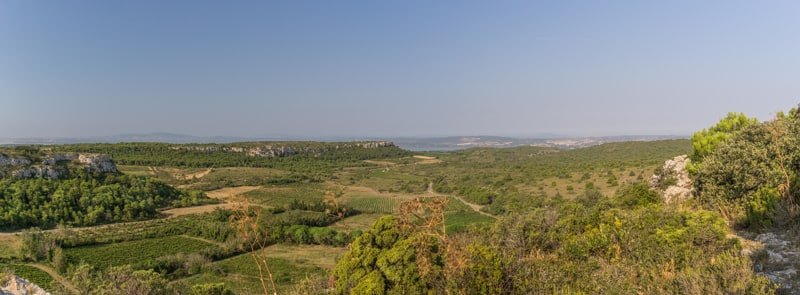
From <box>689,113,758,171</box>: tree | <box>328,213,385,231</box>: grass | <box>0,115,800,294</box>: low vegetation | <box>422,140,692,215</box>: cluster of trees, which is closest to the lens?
<box>0,115,800,294</box>: low vegetation

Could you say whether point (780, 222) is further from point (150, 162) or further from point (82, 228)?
point (150, 162)

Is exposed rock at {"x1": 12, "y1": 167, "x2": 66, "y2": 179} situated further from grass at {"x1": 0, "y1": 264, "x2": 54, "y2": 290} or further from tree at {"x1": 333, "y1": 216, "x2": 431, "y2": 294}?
tree at {"x1": 333, "y1": 216, "x2": 431, "y2": 294}

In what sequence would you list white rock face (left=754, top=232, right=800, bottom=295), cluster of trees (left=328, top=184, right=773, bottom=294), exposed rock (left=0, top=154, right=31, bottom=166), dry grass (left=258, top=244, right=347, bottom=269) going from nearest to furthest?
cluster of trees (left=328, top=184, right=773, bottom=294) → white rock face (left=754, top=232, right=800, bottom=295) → dry grass (left=258, top=244, right=347, bottom=269) → exposed rock (left=0, top=154, right=31, bottom=166)

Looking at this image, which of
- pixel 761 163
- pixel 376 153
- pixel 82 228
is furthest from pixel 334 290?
pixel 376 153

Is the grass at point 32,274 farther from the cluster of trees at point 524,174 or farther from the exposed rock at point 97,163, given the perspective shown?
the cluster of trees at point 524,174

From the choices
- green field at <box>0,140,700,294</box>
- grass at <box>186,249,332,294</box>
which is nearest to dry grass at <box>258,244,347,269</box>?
grass at <box>186,249,332,294</box>

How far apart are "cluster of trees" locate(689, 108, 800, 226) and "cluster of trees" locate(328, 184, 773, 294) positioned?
1.88 m

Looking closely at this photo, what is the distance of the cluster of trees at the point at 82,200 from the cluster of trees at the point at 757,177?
8223 cm

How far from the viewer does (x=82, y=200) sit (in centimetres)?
6419

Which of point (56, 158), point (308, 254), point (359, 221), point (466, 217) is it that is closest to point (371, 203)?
point (359, 221)

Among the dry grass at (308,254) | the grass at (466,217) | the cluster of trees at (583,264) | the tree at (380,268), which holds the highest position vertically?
the cluster of trees at (583,264)

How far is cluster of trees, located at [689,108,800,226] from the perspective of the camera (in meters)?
9.87

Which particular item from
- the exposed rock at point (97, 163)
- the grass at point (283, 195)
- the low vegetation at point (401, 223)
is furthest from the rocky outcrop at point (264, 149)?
the grass at point (283, 195)

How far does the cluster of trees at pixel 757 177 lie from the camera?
9.87m
